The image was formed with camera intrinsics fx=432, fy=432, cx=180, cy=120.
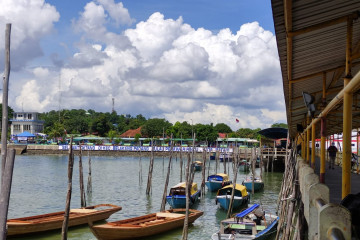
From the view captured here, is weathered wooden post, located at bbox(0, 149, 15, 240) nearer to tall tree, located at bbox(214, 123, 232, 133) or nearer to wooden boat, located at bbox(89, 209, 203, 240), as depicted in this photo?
wooden boat, located at bbox(89, 209, 203, 240)

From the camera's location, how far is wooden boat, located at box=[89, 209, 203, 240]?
686 inches

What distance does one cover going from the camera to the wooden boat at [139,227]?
17422mm

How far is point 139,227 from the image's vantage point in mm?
18344

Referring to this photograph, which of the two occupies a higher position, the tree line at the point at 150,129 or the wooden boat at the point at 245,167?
the tree line at the point at 150,129

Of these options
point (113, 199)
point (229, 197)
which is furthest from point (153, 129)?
point (229, 197)

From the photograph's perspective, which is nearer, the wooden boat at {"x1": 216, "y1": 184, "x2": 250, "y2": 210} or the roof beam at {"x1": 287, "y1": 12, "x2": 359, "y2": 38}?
the roof beam at {"x1": 287, "y1": 12, "x2": 359, "y2": 38}

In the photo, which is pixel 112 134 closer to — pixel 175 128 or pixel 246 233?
pixel 175 128

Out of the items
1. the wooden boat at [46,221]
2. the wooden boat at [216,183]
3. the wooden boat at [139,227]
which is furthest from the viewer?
the wooden boat at [216,183]

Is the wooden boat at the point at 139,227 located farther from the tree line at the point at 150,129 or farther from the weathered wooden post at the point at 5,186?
the tree line at the point at 150,129

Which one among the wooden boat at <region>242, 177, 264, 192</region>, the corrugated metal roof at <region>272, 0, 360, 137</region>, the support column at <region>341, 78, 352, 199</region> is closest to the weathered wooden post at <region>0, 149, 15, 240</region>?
the corrugated metal roof at <region>272, 0, 360, 137</region>

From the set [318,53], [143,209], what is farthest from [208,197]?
[318,53]

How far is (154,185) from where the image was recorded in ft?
142

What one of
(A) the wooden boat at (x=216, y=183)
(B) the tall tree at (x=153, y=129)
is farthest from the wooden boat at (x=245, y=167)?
(B) the tall tree at (x=153, y=129)

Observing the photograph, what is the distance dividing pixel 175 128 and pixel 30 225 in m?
96.3
